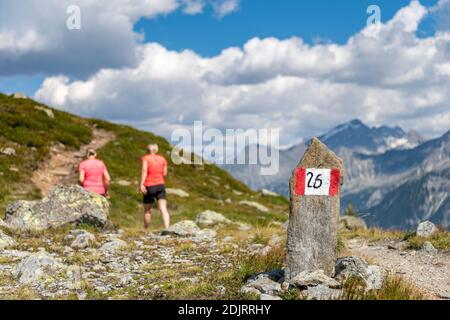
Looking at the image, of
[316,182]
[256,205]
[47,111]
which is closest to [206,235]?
[316,182]

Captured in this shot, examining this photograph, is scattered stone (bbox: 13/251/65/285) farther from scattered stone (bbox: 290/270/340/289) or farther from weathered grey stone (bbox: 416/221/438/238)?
weathered grey stone (bbox: 416/221/438/238)

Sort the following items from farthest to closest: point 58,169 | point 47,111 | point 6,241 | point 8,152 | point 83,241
A: point 47,111 < point 58,169 < point 8,152 < point 83,241 < point 6,241

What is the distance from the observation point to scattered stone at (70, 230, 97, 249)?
15430mm

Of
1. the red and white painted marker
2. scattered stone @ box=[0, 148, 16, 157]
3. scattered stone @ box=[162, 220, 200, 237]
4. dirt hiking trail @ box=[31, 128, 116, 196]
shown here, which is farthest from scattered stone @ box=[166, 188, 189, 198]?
the red and white painted marker

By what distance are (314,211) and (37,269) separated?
5.87m

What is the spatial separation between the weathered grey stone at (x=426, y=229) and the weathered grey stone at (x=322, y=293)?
9787 millimetres

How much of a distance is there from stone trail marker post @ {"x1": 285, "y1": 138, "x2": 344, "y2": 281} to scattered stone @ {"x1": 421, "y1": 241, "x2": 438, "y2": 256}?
692cm

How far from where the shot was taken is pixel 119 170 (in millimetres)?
36094

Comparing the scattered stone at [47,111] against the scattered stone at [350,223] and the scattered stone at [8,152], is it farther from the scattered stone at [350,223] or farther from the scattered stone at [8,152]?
the scattered stone at [350,223]

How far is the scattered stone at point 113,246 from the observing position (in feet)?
50.0

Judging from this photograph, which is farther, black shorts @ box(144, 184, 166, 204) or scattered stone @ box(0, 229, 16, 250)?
black shorts @ box(144, 184, 166, 204)

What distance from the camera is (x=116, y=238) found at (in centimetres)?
1708

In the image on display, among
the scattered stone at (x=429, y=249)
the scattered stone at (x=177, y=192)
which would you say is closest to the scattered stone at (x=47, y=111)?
the scattered stone at (x=177, y=192)

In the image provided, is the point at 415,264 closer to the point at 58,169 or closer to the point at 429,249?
the point at 429,249
